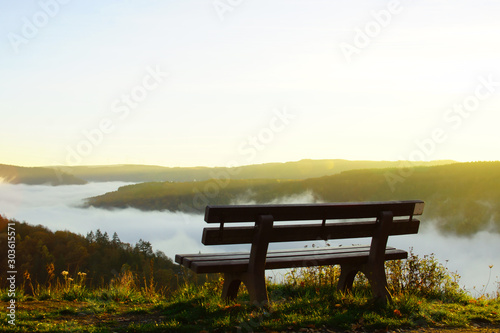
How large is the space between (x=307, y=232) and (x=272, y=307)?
890 mm

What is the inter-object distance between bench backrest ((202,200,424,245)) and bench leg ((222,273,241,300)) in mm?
605

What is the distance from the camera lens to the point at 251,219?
4742 mm

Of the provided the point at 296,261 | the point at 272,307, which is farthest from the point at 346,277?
the point at 272,307

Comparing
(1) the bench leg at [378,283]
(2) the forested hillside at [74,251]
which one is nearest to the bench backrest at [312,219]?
(1) the bench leg at [378,283]

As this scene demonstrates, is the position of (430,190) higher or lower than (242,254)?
higher

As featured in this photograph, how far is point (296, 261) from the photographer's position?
5164 mm

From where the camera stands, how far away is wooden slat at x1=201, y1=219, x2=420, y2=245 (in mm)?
4652

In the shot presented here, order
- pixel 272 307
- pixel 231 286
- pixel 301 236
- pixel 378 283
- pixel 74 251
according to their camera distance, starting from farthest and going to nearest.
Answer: pixel 74 251 → pixel 378 283 → pixel 231 286 → pixel 301 236 → pixel 272 307

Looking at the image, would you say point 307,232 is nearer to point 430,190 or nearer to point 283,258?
point 283,258

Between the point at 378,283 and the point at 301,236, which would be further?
the point at 378,283

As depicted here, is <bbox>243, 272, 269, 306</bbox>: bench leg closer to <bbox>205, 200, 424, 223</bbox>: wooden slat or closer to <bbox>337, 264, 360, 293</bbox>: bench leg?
<bbox>205, 200, 424, 223</bbox>: wooden slat

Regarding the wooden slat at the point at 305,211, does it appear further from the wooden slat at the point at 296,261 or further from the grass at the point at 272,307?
the grass at the point at 272,307

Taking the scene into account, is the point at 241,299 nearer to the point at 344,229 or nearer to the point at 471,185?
the point at 344,229

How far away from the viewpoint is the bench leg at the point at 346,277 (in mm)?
5801
